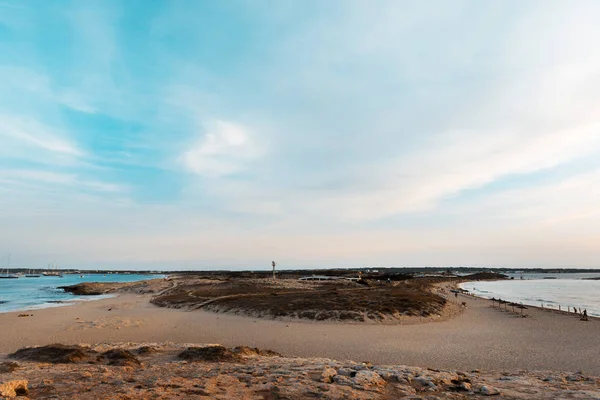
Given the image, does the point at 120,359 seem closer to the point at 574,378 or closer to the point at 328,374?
the point at 328,374

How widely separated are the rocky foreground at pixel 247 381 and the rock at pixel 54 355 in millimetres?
42

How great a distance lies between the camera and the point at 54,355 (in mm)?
15836

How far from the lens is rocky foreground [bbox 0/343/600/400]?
10.3m

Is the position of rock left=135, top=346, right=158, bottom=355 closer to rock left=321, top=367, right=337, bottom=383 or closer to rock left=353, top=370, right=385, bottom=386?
rock left=321, top=367, right=337, bottom=383

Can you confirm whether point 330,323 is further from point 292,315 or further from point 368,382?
point 368,382

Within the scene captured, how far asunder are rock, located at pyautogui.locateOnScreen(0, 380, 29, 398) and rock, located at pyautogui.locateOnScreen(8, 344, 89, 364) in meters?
5.66

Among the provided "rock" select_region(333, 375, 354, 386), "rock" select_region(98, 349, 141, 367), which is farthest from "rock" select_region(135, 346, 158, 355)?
"rock" select_region(333, 375, 354, 386)

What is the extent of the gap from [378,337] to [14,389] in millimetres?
20788

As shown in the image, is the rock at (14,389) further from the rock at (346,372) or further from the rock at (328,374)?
the rock at (346,372)

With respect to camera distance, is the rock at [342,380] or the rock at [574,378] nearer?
the rock at [342,380]

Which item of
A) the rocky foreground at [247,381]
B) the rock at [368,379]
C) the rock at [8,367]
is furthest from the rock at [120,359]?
the rock at [368,379]

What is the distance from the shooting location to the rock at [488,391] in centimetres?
1093

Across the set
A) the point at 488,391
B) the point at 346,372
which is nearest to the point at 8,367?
the point at 346,372

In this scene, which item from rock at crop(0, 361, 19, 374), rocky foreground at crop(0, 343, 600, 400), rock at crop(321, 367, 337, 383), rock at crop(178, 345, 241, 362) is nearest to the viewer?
rocky foreground at crop(0, 343, 600, 400)
